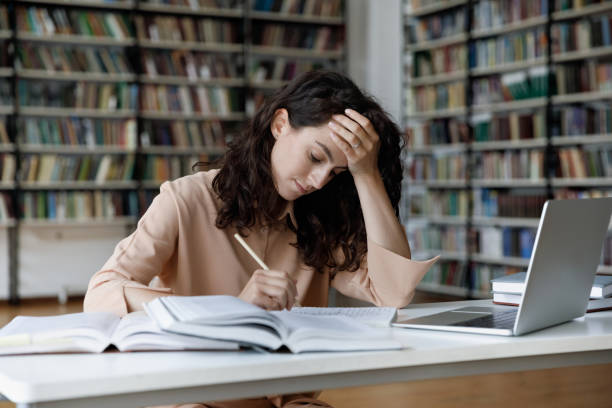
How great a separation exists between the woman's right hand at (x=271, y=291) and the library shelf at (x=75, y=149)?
5.06 metres

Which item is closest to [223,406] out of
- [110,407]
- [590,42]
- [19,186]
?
[110,407]

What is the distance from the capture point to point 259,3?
6.39 metres

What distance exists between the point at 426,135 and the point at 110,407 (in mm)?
5739

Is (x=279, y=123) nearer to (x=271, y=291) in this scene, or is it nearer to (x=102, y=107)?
(x=271, y=291)

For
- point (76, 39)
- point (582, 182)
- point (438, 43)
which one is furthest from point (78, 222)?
point (582, 182)

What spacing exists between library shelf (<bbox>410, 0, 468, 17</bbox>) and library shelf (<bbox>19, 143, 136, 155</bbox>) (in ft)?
8.60

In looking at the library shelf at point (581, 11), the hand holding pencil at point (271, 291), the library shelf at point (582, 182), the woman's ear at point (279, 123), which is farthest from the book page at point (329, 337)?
the library shelf at point (581, 11)

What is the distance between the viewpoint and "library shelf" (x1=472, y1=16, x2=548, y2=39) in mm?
5281

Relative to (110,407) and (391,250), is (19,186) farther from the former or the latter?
(110,407)

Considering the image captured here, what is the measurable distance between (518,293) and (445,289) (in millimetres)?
4818

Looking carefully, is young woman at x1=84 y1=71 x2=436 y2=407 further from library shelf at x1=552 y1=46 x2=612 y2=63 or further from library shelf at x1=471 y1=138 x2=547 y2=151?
library shelf at x1=471 y1=138 x2=547 y2=151

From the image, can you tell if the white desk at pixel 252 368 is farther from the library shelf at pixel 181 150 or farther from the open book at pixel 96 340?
the library shelf at pixel 181 150

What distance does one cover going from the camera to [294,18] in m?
6.52

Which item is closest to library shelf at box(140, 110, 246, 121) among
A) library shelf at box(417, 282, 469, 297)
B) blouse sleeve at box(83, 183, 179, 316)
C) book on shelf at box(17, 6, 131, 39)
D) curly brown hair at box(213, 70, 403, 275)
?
book on shelf at box(17, 6, 131, 39)
